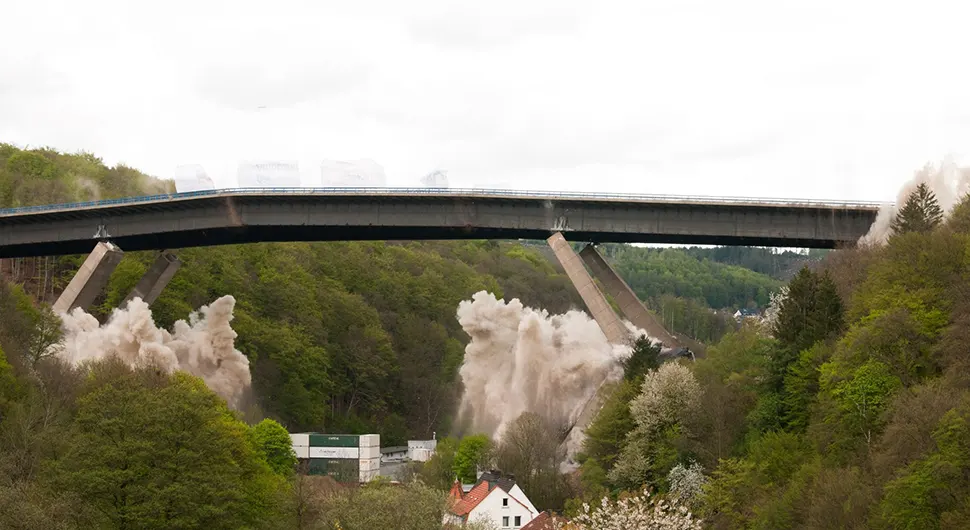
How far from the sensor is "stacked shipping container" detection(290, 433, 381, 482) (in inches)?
3425

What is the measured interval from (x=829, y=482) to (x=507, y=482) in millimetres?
25557

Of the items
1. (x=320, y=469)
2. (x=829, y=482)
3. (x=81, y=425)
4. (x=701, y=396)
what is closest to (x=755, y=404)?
(x=701, y=396)

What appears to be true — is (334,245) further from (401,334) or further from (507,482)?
A: (507,482)

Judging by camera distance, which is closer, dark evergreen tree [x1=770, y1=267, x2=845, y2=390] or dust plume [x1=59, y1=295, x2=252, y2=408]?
dark evergreen tree [x1=770, y1=267, x2=845, y2=390]

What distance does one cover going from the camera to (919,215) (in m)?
61.7

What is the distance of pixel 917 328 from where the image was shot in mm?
48625

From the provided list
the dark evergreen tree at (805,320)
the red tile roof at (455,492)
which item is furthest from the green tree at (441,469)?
the dark evergreen tree at (805,320)

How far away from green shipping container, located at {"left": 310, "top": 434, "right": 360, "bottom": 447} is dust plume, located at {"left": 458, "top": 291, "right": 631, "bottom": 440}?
6735 millimetres

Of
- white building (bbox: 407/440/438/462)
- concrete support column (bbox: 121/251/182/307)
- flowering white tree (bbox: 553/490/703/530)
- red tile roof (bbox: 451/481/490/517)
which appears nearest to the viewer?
flowering white tree (bbox: 553/490/703/530)

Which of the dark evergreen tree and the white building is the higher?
the dark evergreen tree

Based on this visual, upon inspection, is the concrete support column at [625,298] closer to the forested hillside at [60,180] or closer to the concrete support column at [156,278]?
the concrete support column at [156,278]

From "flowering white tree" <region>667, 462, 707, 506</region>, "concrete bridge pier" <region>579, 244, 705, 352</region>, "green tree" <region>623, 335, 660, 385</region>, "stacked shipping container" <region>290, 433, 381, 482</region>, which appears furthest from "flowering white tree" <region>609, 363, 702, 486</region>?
"stacked shipping container" <region>290, 433, 381, 482</region>

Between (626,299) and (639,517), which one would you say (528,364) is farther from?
(639,517)

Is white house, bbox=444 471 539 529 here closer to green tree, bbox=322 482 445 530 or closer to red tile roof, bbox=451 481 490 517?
red tile roof, bbox=451 481 490 517
